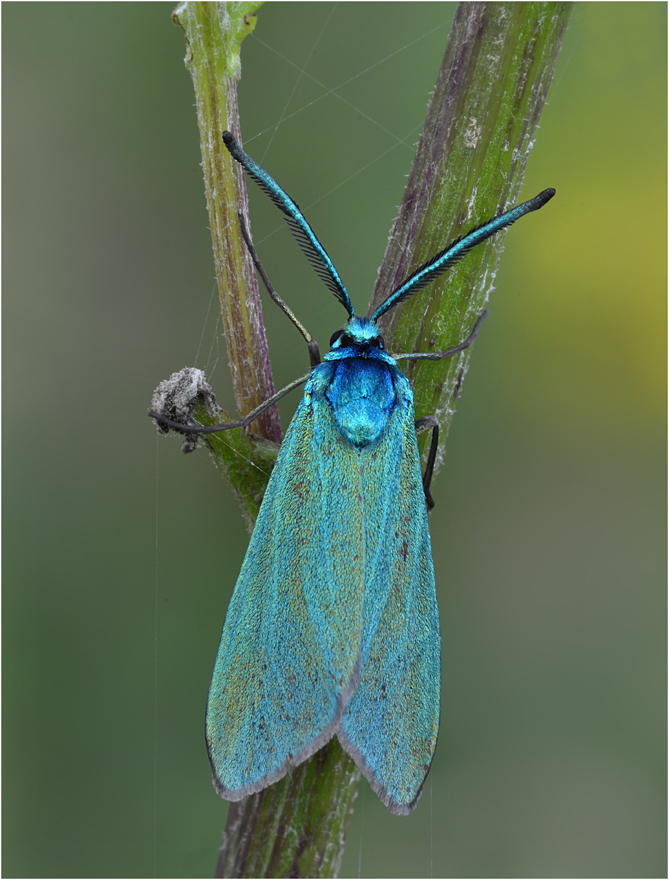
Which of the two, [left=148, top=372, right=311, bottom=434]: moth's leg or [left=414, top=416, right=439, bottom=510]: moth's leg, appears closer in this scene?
[left=148, top=372, right=311, bottom=434]: moth's leg

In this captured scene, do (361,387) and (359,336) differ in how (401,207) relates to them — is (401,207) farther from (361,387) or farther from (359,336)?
(361,387)

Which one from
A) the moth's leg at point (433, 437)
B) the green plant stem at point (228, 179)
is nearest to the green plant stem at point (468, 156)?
the moth's leg at point (433, 437)

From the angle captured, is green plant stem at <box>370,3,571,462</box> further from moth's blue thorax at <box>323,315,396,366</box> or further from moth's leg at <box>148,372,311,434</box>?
moth's leg at <box>148,372,311,434</box>

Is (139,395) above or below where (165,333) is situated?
below

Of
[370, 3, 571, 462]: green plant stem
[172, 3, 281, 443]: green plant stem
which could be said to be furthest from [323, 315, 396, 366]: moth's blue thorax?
[172, 3, 281, 443]: green plant stem

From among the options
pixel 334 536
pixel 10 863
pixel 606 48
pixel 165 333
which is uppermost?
pixel 606 48

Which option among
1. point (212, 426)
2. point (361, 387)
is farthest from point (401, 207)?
point (212, 426)

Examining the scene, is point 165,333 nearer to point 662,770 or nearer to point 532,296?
point 532,296

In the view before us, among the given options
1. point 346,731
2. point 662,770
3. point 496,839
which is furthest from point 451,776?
point 346,731

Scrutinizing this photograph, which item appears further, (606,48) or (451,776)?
(451,776)
